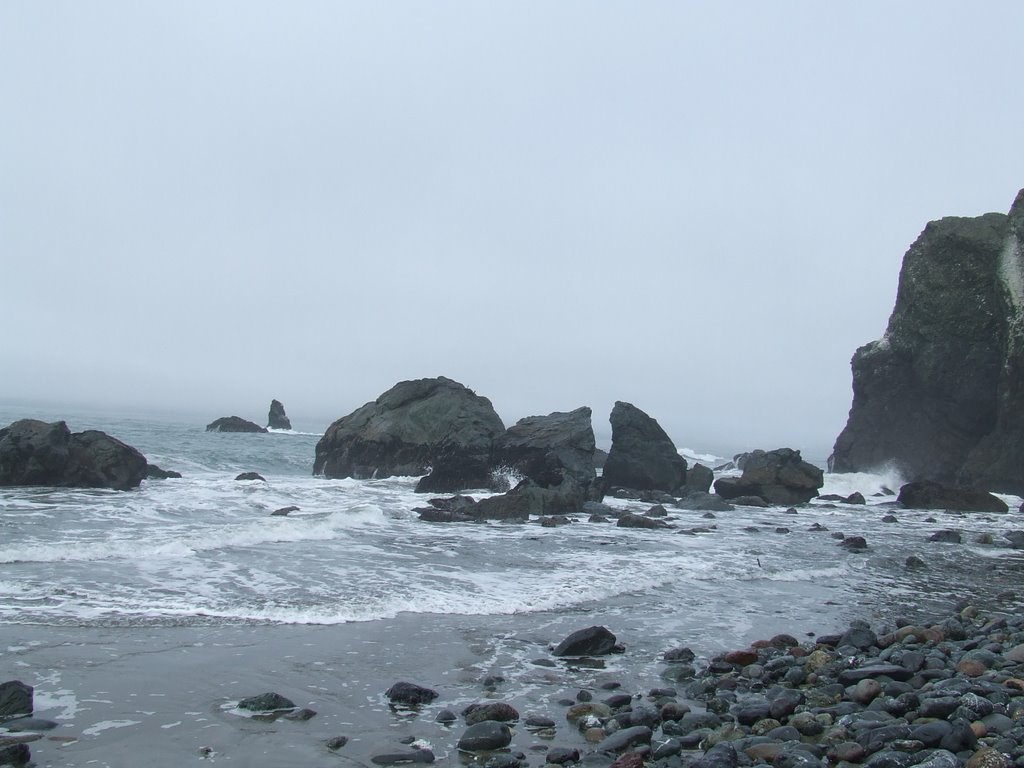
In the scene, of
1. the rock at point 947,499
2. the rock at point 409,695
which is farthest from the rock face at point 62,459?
the rock at point 947,499

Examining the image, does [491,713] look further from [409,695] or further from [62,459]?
[62,459]

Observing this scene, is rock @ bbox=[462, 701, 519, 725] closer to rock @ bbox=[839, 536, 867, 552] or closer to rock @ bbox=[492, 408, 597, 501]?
rock @ bbox=[839, 536, 867, 552]

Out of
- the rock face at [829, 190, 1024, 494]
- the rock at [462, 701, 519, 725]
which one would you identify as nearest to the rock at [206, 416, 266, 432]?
the rock face at [829, 190, 1024, 494]

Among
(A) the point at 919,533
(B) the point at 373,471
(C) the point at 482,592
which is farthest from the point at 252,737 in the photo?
(B) the point at 373,471

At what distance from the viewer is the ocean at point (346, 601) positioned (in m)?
8.00

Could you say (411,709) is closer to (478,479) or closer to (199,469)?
(478,479)

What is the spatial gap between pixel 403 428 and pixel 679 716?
38.0m

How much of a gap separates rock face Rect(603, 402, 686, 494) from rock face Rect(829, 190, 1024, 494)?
1874cm

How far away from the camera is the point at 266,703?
314 inches

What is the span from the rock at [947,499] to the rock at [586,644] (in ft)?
107

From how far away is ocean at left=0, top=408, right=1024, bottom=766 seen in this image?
8.00m

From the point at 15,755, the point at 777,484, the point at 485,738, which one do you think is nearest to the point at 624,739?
the point at 485,738

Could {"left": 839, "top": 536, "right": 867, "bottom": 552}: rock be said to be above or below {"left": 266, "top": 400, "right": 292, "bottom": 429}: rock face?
below

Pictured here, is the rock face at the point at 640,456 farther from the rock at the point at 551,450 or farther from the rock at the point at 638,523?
the rock at the point at 638,523
